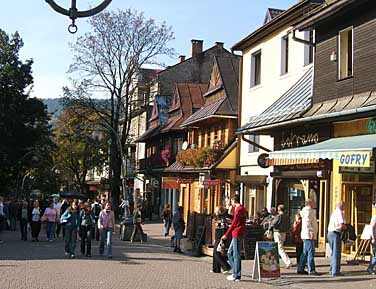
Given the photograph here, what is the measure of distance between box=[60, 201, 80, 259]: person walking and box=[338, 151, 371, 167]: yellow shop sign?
867 cm

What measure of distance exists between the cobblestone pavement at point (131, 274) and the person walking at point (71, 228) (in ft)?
1.18

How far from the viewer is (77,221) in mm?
20141

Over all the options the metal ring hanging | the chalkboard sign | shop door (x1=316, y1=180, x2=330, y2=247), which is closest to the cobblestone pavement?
the chalkboard sign

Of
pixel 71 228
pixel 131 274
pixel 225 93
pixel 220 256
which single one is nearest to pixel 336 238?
pixel 220 256

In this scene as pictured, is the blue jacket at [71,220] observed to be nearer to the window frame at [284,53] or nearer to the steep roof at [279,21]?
the window frame at [284,53]

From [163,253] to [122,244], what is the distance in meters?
3.91

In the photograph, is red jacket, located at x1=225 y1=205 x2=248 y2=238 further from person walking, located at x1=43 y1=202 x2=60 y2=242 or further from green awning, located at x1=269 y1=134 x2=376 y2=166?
person walking, located at x1=43 y1=202 x2=60 y2=242

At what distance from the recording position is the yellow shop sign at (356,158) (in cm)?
1399

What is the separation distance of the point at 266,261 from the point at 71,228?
747 centimetres

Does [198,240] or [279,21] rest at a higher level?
[279,21]

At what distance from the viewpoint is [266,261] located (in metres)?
14.5

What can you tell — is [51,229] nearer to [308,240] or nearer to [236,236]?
[236,236]

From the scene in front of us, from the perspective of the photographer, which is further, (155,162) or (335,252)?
(155,162)

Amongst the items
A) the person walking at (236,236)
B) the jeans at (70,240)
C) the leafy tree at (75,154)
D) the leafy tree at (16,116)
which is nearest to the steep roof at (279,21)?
Result: the person walking at (236,236)
